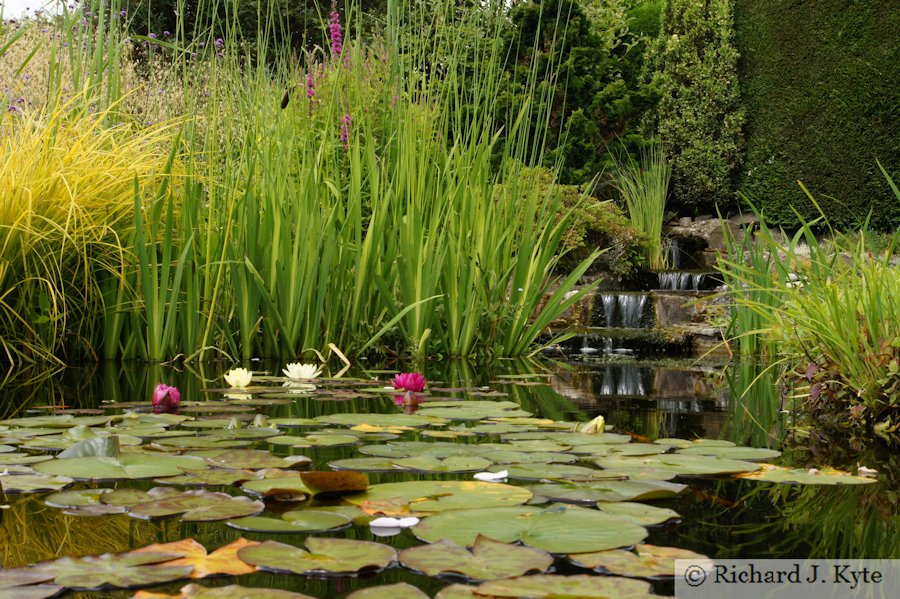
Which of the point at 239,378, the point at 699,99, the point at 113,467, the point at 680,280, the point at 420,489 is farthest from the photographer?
the point at 699,99

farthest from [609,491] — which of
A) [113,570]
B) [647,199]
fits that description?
[647,199]

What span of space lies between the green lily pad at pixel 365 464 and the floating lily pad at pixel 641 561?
506 mm

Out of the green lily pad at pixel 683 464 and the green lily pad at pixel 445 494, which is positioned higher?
the green lily pad at pixel 445 494

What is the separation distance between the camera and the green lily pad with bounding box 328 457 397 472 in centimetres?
136

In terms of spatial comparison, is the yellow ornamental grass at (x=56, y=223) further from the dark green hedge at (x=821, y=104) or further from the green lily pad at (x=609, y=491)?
the dark green hedge at (x=821, y=104)

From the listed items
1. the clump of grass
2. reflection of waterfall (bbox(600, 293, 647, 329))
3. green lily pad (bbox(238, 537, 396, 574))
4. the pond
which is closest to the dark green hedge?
the clump of grass

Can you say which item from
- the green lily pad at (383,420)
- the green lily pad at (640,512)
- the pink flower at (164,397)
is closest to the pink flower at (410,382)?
the green lily pad at (383,420)

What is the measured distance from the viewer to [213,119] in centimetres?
313

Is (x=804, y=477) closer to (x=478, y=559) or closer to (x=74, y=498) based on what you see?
(x=478, y=559)

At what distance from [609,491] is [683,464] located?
0.90ft

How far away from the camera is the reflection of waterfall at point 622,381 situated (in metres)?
2.72

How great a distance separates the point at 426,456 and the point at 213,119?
2118mm

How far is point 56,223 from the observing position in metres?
3.05

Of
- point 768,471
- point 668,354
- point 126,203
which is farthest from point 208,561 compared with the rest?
point 668,354
